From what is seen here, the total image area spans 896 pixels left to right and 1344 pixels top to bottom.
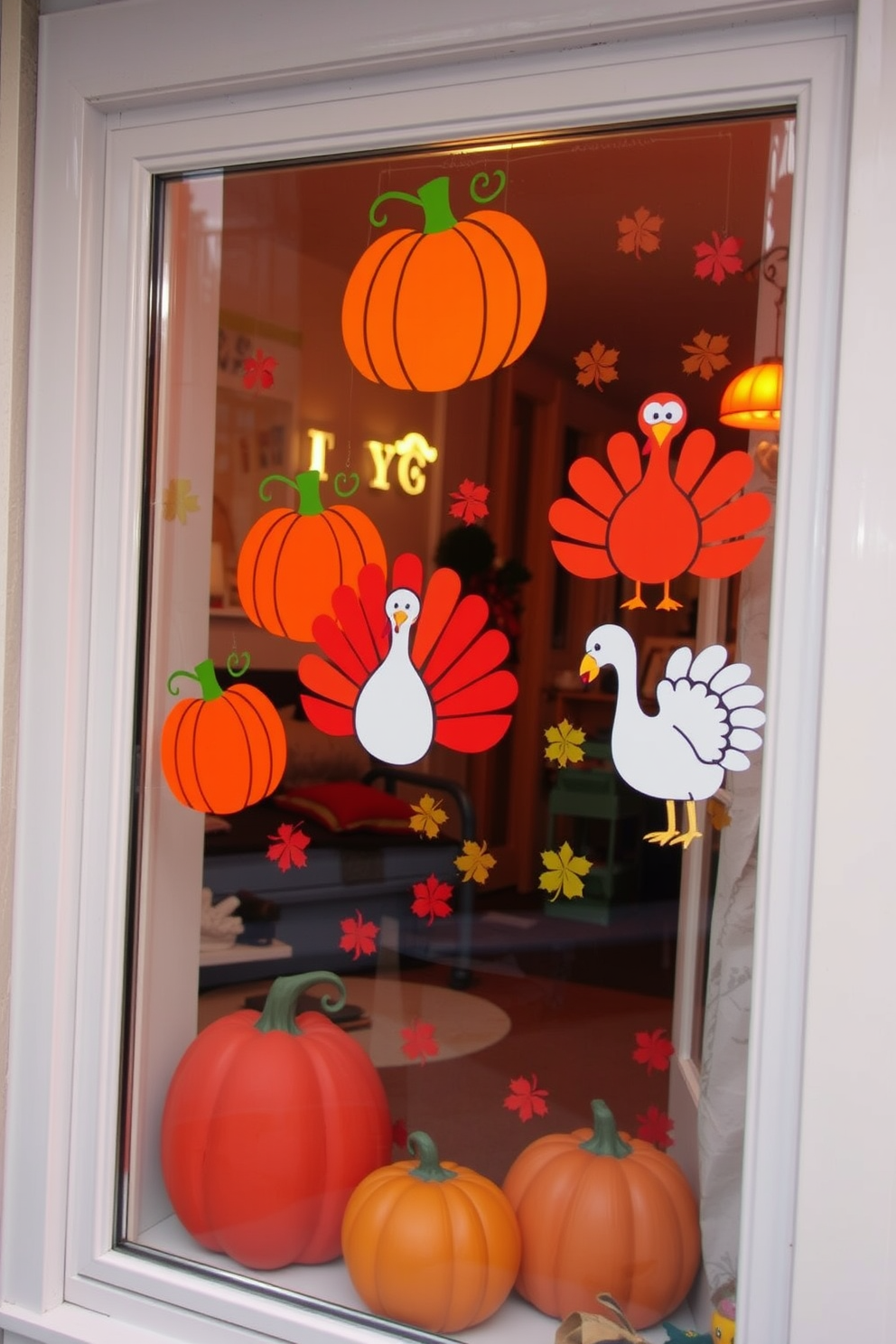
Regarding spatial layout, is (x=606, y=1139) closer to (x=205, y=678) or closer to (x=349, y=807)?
(x=349, y=807)

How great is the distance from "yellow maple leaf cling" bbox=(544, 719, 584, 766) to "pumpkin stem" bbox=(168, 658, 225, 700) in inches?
20.6

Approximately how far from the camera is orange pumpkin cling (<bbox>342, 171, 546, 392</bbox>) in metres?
1.58

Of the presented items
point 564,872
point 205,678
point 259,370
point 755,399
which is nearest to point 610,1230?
point 564,872

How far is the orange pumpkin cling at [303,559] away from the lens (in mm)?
1688

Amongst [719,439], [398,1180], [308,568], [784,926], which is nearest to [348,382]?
[308,568]

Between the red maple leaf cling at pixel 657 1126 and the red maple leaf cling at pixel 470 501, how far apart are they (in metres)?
0.86

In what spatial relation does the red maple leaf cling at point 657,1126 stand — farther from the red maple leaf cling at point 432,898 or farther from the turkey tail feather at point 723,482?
the turkey tail feather at point 723,482

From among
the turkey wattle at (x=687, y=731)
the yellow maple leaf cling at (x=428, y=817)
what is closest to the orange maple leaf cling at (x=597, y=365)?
the turkey wattle at (x=687, y=731)

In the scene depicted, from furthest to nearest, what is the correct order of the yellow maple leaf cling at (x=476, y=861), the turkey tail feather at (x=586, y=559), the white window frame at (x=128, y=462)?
the yellow maple leaf cling at (x=476, y=861), the turkey tail feather at (x=586, y=559), the white window frame at (x=128, y=462)

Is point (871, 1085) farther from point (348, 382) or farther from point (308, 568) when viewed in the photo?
point (348, 382)

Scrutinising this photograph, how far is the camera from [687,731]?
4.90 feet

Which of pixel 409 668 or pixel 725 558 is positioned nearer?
pixel 725 558

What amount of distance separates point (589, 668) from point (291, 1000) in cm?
70

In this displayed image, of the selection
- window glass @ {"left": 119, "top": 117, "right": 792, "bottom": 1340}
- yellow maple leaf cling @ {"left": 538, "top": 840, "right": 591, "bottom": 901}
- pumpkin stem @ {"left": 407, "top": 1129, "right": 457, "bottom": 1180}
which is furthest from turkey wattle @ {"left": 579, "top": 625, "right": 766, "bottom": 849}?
pumpkin stem @ {"left": 407, "top": 1129, "right": 457, "bottom": 1180}
